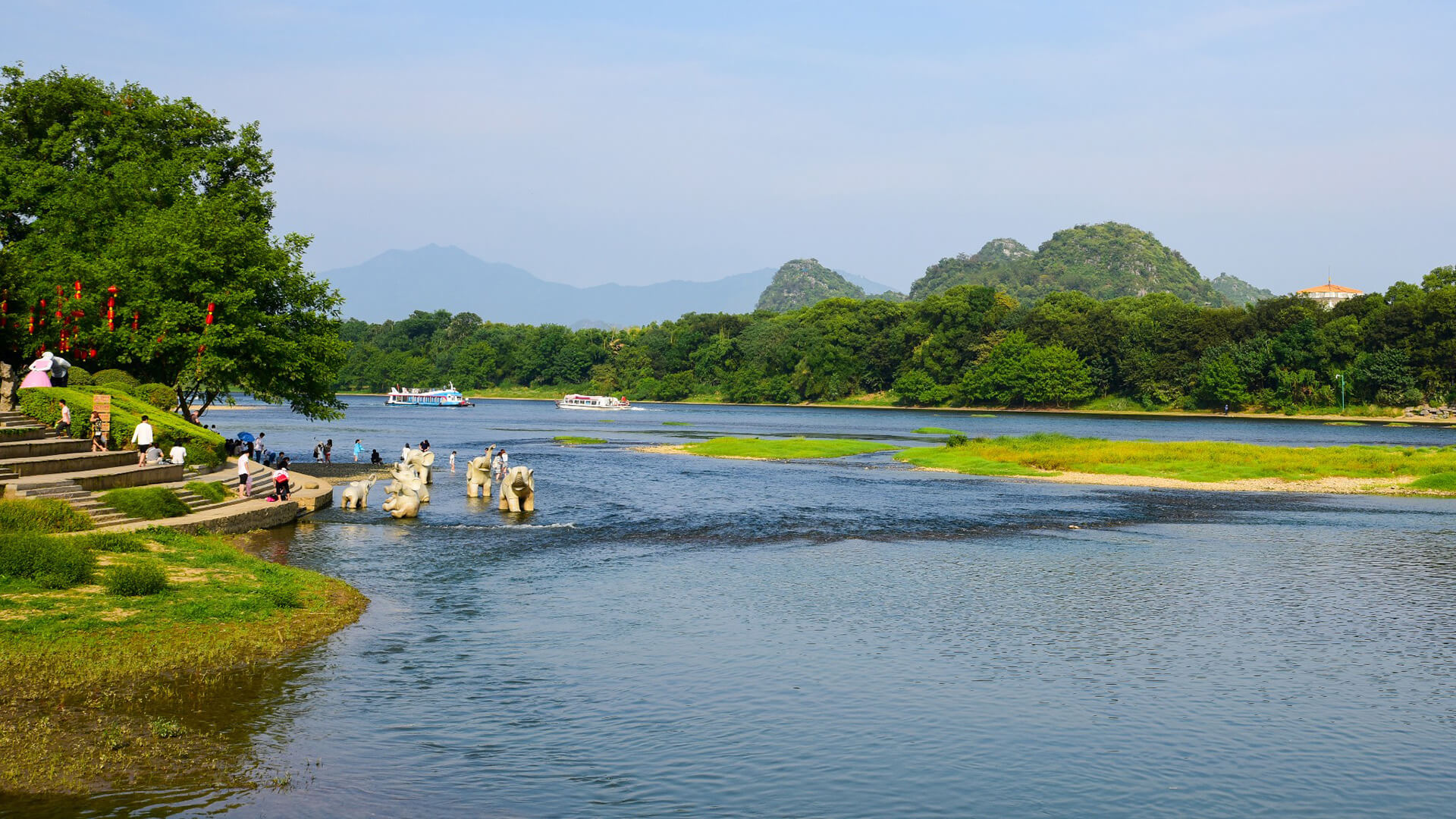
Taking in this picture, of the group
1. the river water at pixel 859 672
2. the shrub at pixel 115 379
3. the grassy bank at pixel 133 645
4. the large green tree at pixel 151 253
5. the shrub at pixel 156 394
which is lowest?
the river water at pixel 859 672

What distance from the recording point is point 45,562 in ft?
86.4

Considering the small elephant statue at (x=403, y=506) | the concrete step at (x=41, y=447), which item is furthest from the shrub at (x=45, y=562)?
the small elephant statue at (x=403, y=506)

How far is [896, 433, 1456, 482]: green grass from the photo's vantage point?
7369 centimetres

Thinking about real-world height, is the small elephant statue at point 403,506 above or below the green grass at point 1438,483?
below

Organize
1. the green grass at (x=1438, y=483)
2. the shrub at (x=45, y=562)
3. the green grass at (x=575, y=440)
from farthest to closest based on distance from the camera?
the green grass at (x=575, y=440)
the green grass at (x=1438, y=483)
the shrub at (x=45, y=562)

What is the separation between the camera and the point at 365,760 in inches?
722

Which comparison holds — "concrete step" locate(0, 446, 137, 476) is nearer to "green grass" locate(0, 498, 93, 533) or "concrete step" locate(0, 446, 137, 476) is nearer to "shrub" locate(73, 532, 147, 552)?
"green grass" locate(0, 498, 93, 533)

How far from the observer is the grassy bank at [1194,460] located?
73312mm

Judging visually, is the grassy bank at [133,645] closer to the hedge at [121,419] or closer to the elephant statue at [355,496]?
the hedge at [121,419]

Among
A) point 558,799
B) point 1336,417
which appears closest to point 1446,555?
point 558,799

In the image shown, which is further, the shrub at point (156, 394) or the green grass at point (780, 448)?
the green grass at point (780, 448)

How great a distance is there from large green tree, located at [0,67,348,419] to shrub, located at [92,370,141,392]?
3.04m

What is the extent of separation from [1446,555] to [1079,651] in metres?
23.7

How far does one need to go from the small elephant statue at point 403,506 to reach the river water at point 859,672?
1.95 ft
